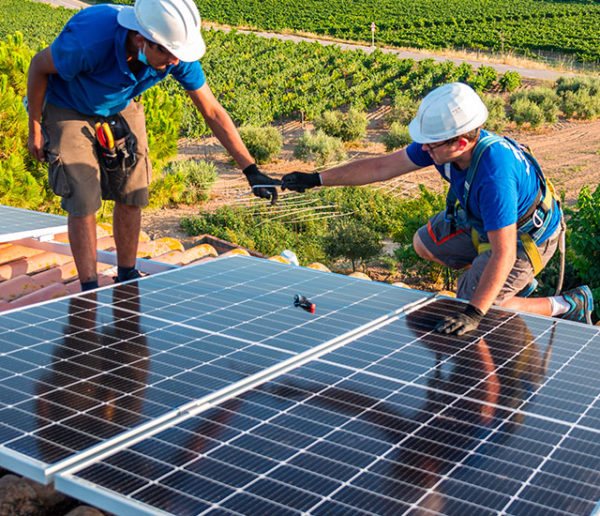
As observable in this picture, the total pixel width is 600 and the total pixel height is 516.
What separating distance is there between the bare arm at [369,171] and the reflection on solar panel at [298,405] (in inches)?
55.5

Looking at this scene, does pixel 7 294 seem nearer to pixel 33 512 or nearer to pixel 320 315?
pixel 320 315

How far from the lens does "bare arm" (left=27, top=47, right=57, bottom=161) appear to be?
5539mm

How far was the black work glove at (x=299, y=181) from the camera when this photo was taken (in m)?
6.55

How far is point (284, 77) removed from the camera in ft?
145

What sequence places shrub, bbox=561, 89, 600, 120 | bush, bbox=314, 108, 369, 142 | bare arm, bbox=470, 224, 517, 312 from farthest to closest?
shrub, bbox=561, 89, 600, 120
bush, bbox=314, 108, 369, 142
bare arm, bbox=470, 224, 517, 312

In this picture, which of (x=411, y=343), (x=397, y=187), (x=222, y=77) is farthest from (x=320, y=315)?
(x=222, y=77)

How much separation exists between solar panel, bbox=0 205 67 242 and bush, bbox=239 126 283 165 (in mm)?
20252

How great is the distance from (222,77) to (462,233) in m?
37.3

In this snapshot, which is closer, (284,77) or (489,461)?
(489,461)

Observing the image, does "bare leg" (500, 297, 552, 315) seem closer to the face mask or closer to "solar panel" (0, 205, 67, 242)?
the face mask

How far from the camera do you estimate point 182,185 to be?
805 inches

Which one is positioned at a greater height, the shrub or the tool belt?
the tool belt

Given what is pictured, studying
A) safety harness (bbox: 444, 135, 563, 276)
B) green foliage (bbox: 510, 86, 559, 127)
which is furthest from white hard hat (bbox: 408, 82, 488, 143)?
green foliage (bbox: 510, 86, 559, 127)

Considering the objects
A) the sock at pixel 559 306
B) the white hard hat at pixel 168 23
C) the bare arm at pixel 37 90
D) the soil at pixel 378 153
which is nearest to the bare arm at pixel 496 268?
the sock at pixel 559 306
